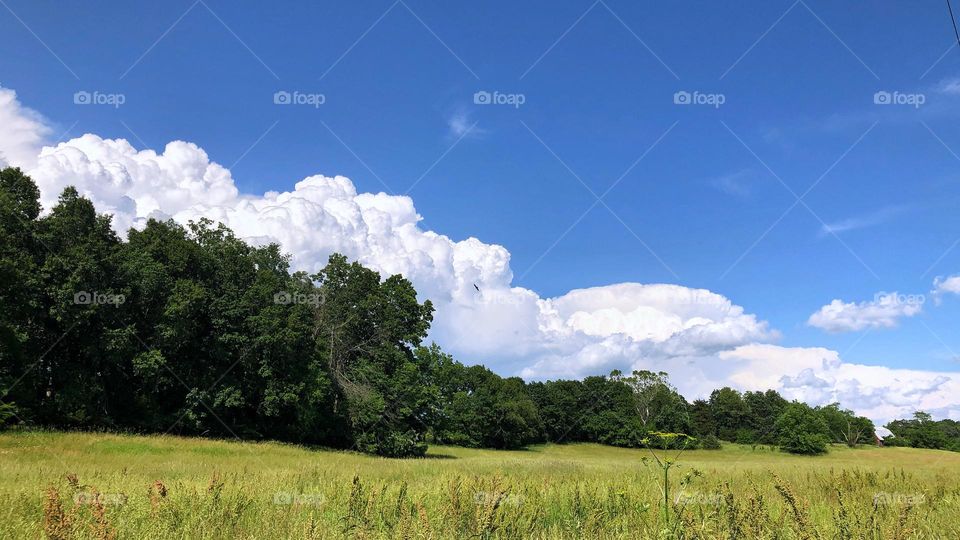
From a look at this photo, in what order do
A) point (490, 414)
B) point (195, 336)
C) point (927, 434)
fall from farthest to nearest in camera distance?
point (927, 434) → point (490, 414) → point (195, 336)

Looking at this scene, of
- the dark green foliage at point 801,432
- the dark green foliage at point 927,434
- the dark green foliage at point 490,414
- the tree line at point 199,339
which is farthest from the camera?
the dark green foliage at point 927,434

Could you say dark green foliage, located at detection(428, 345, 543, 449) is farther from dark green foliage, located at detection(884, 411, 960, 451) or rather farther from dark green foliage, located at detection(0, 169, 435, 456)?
dark green foliage, located at detection(884, 411, 960, 451)

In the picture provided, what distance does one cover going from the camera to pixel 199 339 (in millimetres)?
41406

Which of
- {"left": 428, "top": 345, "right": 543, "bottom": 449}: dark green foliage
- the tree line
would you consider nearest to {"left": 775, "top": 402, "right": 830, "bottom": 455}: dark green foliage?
{"left": 428, "top": 345, "right": 543, "bottom": 449}: dark green foliage

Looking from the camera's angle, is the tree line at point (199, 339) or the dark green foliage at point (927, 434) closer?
the tree line at point (199, 339)

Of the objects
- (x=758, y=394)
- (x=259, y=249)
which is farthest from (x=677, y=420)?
(x=259, y=249)

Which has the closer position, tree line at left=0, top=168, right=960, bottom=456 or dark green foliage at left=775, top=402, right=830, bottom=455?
tree line at left=0, top=168, right=960, bottom=456

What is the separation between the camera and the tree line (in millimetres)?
33406

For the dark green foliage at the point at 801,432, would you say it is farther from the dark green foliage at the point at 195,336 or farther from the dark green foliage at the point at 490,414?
the dark green foliage at the point at 195,336

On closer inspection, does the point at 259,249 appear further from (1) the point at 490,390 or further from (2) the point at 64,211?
(1) the point at 490,390

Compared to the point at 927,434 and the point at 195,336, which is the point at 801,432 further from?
the point at 195,336

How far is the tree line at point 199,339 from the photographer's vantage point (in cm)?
3341

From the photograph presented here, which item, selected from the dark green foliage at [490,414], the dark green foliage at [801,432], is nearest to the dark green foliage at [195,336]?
the dark green foliage at [490,414]

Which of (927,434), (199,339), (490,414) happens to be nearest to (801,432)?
(927,434)
